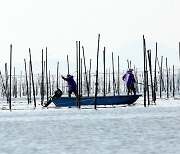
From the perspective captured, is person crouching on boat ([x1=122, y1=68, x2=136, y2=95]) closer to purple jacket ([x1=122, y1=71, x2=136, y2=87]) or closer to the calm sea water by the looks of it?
purple jacket ([x1=122, y1=71, x2=136, y2=87])

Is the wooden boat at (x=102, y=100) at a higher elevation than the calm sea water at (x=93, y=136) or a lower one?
higher

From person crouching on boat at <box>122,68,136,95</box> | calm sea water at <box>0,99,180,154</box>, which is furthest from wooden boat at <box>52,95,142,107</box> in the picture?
calm sea water at <box>0,99,180,154</box>

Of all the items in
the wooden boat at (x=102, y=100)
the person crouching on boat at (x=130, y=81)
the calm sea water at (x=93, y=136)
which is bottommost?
the calm sea water at (x=93, y=136)

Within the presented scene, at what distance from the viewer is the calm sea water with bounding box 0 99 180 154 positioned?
53.2ft

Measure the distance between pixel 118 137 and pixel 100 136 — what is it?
29.9 inches

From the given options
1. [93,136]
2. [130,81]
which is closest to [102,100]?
[130,81]

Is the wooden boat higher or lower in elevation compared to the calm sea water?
higher

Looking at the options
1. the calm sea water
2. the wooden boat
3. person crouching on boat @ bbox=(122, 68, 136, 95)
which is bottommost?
the calm sea water

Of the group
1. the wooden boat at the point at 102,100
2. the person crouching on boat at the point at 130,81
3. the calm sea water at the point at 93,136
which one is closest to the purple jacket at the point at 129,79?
the person crouching on boat at the point at 130,81

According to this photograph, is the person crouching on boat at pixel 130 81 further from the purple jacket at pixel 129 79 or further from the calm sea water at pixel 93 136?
the calm sea water at pixel 93 136

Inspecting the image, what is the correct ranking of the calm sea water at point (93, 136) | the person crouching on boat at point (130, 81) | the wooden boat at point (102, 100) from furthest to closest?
1. the person crouching on boat at point (130, 81)
2. the wooden boat at point (102, 100)
3. the calm sea water at point (93, 136)

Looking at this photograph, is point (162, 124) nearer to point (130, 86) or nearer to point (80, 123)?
point (80, 123)

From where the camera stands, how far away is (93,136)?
65.4ft

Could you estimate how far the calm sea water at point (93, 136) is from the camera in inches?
639
